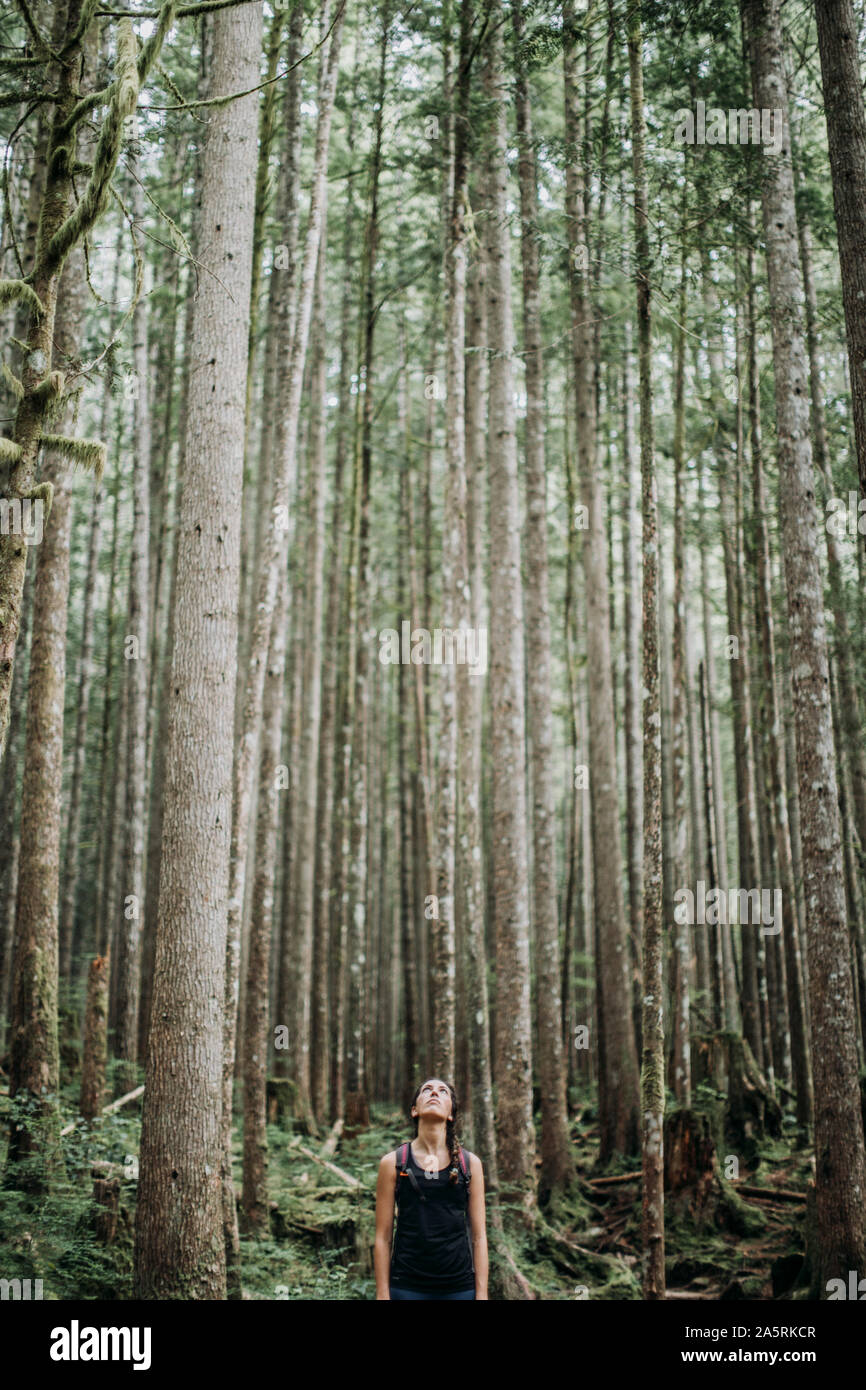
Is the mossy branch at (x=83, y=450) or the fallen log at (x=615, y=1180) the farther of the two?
the fallen log at (x=615, y=1180)

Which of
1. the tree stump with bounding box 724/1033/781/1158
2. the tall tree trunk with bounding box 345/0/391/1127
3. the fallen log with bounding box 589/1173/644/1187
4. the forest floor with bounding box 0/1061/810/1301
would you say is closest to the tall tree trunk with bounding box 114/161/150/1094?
the forest floor with bounding box 0/1061/810/1301

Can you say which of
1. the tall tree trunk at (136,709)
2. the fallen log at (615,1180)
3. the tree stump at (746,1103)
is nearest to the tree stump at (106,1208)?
the tall tree trunk at (136,709)

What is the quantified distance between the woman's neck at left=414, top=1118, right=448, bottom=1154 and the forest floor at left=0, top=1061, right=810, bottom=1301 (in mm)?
2495

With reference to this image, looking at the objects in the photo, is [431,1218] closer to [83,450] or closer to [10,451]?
[10,451]

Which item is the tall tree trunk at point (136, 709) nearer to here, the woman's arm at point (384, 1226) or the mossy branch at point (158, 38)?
the mossy branch at point (158, 38)

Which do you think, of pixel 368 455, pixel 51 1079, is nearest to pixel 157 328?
pixel 368 455

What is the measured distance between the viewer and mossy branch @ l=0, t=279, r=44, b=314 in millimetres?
5180

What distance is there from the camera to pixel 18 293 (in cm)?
523

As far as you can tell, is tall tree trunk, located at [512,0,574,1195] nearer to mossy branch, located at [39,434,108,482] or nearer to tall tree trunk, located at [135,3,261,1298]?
tall tree trunk, located at [135,3,261,1298]

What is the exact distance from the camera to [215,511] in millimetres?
5879

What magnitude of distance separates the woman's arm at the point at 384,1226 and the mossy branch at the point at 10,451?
13.1ft

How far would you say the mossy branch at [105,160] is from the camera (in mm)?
5148
